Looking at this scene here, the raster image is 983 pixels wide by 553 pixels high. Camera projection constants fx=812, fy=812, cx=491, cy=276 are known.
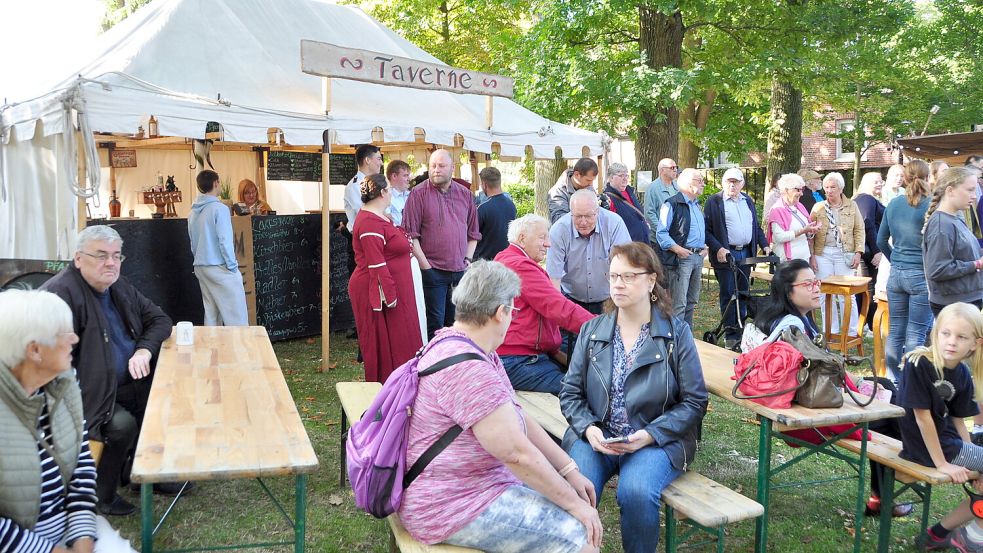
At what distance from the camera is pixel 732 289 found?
28.1ft

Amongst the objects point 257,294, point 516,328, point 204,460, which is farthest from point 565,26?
point 204,460

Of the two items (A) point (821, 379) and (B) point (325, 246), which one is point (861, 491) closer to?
(A) point (821, 379)

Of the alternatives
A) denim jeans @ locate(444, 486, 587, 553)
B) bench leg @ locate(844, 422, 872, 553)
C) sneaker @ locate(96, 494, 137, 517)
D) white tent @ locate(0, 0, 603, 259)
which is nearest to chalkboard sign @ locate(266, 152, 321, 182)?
white tent @ locate(0, 0, 603, 259)

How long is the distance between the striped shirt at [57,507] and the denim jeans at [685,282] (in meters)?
6.53

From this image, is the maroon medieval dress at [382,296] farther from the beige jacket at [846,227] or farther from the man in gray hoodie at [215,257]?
the beige jacket at [846,227]

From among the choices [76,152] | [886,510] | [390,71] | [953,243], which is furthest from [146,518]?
[390,71]

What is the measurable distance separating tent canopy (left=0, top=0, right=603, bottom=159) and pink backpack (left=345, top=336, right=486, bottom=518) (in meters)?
4.65

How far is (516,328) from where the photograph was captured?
187 inches

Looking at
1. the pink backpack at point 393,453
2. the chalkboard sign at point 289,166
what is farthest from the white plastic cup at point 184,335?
the chalkboard sign at point 289,166

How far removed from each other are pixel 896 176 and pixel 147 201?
9518 mm

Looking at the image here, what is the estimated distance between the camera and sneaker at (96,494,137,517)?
165 inches

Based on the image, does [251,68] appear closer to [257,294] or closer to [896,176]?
[257,294]

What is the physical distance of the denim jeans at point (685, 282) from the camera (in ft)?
27.6

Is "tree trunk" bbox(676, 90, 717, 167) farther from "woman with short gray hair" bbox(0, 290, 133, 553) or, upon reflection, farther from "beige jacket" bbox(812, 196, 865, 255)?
"woman with short gray hair" bbox(0, 290, 133, 553)
